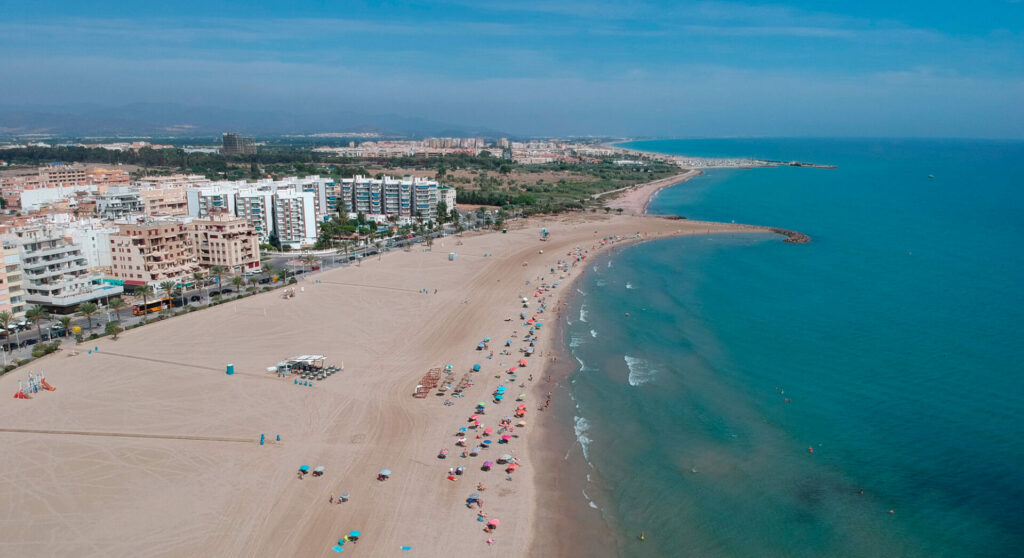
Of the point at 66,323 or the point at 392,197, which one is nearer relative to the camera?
the point at 66,323

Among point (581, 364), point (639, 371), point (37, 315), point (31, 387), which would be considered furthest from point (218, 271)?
point (639, 371)

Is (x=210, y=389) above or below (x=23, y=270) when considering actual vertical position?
below

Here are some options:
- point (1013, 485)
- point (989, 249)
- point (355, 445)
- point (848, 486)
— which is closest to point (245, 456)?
point (355, 445)

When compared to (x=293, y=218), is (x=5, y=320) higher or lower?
lower

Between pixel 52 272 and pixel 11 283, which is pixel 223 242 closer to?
pixel 52 272

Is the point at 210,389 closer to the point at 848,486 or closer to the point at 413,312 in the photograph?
the point at 413,312

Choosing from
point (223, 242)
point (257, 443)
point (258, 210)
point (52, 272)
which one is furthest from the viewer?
point (258, 210)

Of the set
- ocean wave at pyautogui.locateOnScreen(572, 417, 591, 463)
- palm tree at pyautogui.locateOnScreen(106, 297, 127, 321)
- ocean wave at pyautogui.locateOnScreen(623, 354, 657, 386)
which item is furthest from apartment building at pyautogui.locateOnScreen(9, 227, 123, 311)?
ocean wave at pyautogui.locateOnScreen(623, 354, 657, 386)

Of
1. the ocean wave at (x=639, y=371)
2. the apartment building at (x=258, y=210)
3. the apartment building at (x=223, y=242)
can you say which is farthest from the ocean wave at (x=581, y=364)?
the apartment building at (x=258, y=210)
